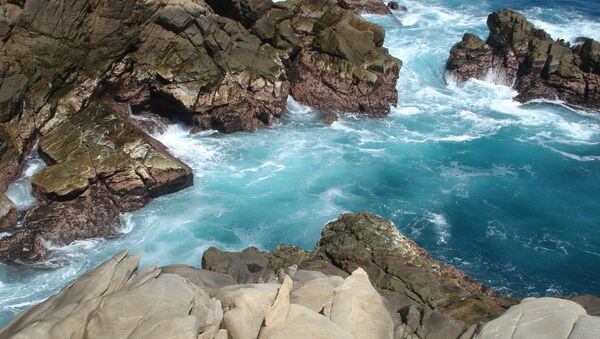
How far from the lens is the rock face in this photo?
5594 centimetres

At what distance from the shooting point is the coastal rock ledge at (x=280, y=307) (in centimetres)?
1683

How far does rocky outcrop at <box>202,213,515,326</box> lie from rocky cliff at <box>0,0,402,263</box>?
13.5 metres

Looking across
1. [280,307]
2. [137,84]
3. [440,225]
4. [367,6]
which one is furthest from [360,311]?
[367,6]

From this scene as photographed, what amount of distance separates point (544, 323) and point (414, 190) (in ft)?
84.9

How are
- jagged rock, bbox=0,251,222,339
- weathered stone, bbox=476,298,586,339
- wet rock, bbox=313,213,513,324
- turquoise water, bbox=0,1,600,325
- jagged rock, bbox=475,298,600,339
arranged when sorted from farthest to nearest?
turquoise water, bbox=0,1,600,325
wet rock, bbox=313,213,513,324
weathered stone, bbox=476,298,586,339
jagged rock, bbox=475,298,600,339
jagged rock, bbox=0,251,222,339

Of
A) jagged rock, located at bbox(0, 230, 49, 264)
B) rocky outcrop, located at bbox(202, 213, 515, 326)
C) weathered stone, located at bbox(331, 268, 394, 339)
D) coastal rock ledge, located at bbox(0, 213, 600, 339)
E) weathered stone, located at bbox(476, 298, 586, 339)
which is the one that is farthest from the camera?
jagged rock, located at bbox(0, 230, 49, 264)

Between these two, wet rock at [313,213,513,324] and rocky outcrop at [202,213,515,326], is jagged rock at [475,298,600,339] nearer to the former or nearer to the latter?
rocky outcrop at [202,213,515,326]

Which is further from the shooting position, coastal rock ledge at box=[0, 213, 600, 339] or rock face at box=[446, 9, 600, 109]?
rock face at box=[446, 9, 600, 109]

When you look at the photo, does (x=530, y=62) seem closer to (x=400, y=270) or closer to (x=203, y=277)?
(x=400, y=270)

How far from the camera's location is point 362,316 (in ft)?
65.0

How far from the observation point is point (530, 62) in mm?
58188

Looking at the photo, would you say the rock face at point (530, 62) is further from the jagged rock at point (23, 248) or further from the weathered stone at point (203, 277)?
the jagged rock at point (23, 248)

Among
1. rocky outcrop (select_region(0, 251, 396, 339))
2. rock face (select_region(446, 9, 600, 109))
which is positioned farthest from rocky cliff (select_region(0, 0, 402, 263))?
rocky outcrop (select_region(0, 251, 396, 339))

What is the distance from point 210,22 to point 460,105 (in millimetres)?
27058
